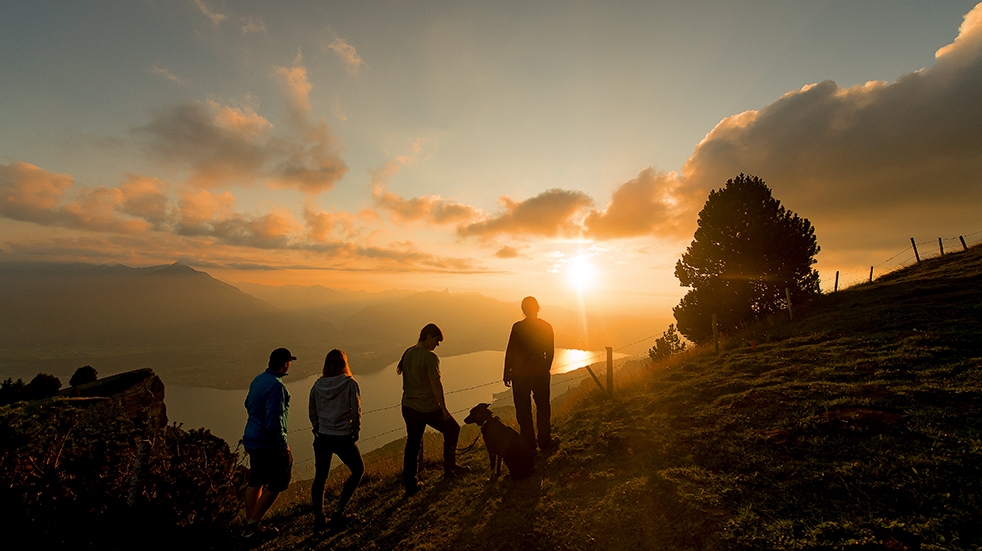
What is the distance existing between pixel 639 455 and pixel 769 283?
56.2 feet

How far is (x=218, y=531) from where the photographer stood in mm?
4828

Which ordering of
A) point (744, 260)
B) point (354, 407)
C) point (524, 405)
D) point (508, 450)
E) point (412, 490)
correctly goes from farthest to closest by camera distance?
1. point (744, 260)
2. point (524, 405)
3. point (412, 490)
4. point (508, 450)
5. point (354, 407)

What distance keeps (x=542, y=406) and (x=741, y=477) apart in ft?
9.16

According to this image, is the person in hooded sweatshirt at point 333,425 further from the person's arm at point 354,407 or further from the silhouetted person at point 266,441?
the silhouetted person at point 266,441

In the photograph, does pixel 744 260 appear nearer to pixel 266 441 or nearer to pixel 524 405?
pixel 524 405

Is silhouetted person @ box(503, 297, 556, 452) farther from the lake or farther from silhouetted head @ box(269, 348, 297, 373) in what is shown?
the lake

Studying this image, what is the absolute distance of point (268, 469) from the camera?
445cm

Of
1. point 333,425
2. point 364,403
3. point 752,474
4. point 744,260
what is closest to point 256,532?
point 333,425

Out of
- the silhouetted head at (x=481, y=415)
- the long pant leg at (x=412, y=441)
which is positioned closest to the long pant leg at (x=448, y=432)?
the long pant leg at (x=412, y=441)

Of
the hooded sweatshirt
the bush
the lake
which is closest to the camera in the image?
the bush

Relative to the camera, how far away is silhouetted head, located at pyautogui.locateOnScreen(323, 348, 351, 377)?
4675mm

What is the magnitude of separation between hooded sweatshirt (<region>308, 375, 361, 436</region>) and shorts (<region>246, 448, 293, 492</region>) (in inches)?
20.5

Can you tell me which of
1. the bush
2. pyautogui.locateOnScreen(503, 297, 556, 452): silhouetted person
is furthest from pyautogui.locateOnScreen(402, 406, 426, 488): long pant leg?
the bush

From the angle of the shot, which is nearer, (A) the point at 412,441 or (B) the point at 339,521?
(B) the point at 339,521
